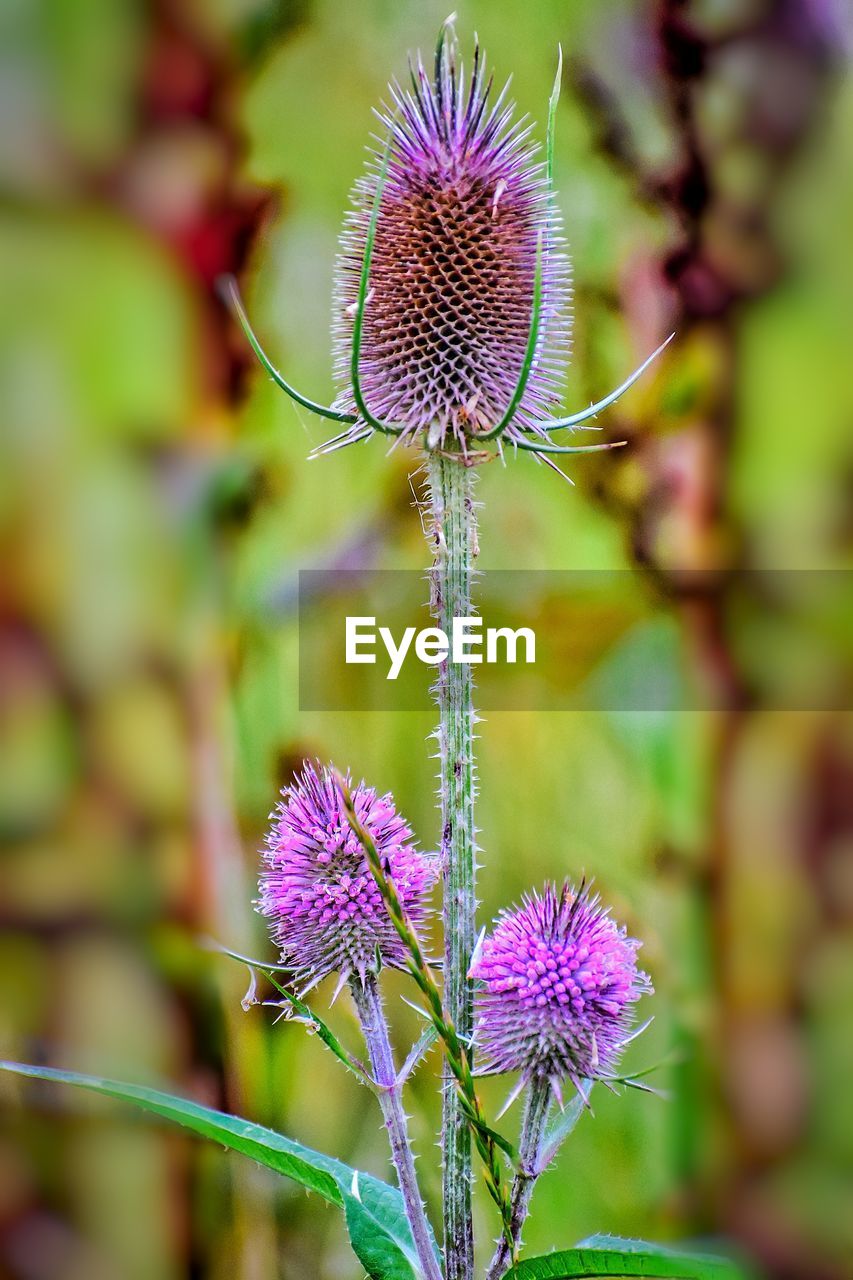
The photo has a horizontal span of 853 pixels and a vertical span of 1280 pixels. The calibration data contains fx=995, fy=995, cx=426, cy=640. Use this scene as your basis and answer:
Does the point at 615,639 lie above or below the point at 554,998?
above

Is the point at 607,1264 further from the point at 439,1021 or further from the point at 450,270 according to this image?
the point at 450,270

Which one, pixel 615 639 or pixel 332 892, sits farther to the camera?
pixel 615 639

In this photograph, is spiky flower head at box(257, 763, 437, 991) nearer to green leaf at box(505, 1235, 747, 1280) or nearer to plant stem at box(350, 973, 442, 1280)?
plant stem at box(350, 973, 442, 1280)

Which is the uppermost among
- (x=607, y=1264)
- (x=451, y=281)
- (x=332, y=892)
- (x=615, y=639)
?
(x=451, y=281)

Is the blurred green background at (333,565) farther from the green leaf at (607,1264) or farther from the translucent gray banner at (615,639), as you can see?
the green leaf at (607,1264)

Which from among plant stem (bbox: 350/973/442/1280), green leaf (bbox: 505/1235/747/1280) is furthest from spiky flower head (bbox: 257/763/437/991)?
green leaf (bbox: 505/1235/747/1280)

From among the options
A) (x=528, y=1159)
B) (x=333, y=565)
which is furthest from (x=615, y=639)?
(x=528, y=1159)

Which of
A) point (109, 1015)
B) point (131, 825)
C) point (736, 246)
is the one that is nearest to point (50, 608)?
point (131, 825)

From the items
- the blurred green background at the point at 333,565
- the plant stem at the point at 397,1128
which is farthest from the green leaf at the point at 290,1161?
the blurred green background at the point at 333,565

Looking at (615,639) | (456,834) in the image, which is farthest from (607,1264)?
(615,639)
